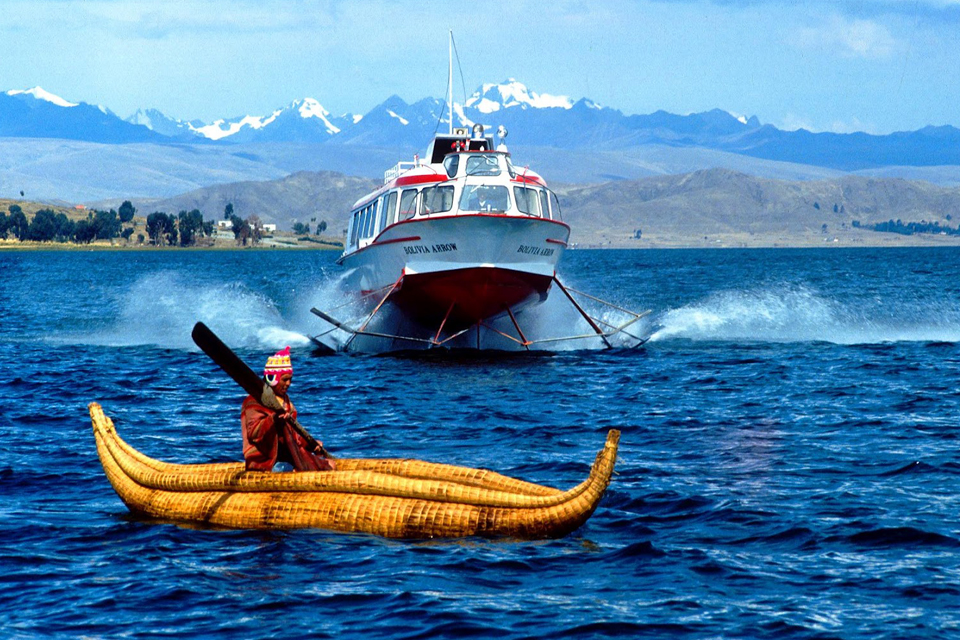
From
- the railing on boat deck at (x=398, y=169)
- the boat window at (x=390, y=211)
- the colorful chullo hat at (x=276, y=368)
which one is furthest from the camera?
the railing on boat deck at (x=398, y=169)

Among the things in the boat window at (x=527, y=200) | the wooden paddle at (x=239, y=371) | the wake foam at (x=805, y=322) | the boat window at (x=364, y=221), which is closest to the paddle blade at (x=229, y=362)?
the wooden paddle at (x=239, y=371)

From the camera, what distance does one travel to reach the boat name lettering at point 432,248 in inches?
1246

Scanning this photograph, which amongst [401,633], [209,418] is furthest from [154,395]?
[401,633]

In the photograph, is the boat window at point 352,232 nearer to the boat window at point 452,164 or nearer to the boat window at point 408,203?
the boat window at point 408,203

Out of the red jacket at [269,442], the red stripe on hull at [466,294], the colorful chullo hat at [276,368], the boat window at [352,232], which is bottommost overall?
the red jacket at [269,442]

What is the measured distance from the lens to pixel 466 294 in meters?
32.4

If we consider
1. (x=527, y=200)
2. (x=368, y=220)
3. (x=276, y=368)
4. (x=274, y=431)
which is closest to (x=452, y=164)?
(x=527, y=200)

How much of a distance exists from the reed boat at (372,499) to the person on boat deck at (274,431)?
274 mm

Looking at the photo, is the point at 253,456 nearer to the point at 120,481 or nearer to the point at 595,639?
the point at 120,481

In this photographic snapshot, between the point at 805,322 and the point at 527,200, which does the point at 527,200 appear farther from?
the point at 805,322

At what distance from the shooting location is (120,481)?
15438 mm

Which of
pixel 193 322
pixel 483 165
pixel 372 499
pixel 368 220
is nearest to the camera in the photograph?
pixel 372 499

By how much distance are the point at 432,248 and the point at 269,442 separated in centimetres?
1778

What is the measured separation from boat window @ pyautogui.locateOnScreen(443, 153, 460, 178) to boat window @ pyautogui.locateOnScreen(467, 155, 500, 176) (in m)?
0.36
